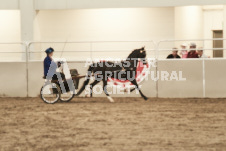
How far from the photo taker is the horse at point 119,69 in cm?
1619

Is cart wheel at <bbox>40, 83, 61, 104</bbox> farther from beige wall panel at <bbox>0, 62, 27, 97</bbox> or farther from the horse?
beige wall panel at <bbox>0, 62, 27, 97</bbox>

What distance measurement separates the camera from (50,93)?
51.0 ft

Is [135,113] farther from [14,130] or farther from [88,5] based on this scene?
[88,5]

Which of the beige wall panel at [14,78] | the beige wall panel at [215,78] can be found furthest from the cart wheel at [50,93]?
the beige wall panel at [215,78]

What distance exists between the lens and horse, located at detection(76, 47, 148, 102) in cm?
1619

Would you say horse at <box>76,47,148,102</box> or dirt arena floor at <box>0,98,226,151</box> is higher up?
horse at <box>76,47,148,102</box>

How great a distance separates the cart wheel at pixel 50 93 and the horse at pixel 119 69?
2.32 ft

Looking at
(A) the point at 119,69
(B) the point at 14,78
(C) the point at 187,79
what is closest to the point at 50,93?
(A) the point at 119,69

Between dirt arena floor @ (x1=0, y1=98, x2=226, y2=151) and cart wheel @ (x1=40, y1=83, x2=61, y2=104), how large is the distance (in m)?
0.19

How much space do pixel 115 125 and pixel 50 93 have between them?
181 inches

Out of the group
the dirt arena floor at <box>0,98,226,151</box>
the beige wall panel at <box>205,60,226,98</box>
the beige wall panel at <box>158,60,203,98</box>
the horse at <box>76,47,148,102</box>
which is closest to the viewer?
the dirt arena floor at <box>0,98,226,151</box>

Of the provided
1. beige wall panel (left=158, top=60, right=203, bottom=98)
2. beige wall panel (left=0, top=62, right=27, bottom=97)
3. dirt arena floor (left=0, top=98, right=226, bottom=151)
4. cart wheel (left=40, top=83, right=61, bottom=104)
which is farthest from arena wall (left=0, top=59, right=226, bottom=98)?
cart wheel (left=40, top=83, right=61, bottom=104)

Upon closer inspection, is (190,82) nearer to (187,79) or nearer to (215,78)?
(187,79)

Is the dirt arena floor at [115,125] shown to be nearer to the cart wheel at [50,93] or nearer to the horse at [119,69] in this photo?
the cart wheel at [50,93]
